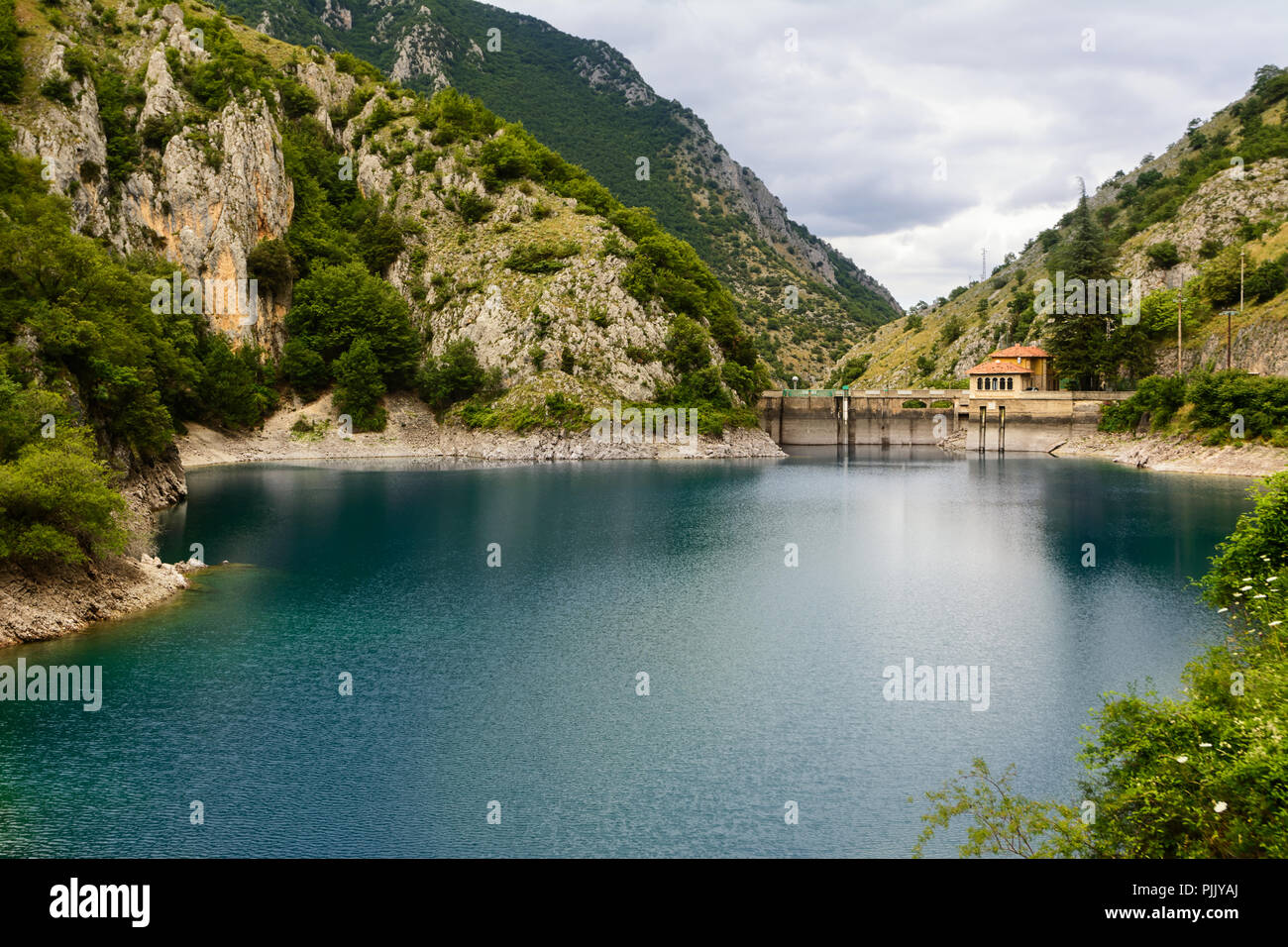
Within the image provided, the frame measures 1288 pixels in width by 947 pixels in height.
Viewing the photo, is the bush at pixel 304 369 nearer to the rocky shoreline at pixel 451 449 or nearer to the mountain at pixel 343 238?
the mountain at pixel 343 238

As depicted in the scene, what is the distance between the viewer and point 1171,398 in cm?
9562

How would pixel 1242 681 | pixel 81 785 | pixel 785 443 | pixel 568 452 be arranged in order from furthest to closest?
pixel 785 443 → pixel 568 452 → pixel 81 785 → pixel 1242 681

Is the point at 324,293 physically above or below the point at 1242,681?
above

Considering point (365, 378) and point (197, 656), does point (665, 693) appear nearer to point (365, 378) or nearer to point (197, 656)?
point (197, 656)

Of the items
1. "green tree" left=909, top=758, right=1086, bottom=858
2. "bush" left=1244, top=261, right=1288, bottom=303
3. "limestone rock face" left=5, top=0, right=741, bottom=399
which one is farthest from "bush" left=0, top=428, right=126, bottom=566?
"bush" left=1244, top=261, right=1288, bottom=303

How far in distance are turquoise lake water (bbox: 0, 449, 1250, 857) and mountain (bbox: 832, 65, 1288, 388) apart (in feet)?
191

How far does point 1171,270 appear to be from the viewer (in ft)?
414

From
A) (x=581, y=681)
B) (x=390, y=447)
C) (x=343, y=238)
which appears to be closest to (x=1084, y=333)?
(x=390, y=447)

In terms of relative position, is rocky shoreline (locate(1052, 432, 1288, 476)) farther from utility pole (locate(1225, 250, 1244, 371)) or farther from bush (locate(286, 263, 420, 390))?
bush (locate(286, 263, 420, 390))

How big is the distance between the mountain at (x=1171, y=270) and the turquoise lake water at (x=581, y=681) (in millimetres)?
58128

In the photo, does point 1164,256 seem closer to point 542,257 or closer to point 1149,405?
point 1149,405

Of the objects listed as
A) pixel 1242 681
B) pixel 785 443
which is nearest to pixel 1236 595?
pixel 1242 681

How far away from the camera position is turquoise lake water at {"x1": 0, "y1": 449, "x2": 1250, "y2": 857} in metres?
19.1
